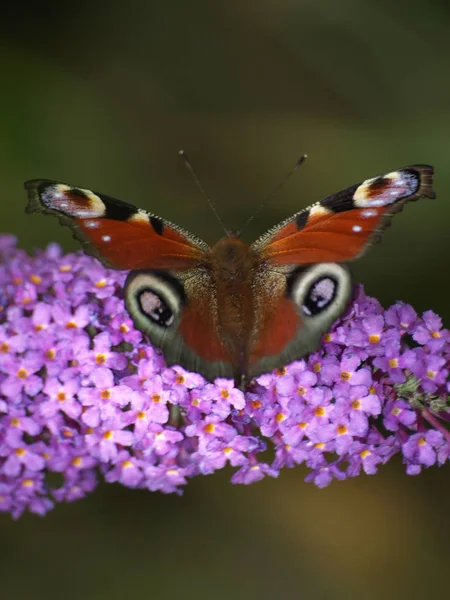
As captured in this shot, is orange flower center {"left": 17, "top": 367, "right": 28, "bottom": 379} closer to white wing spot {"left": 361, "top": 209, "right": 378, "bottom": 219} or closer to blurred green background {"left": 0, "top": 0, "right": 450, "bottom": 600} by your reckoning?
white wing spot {"left": 361, "top": 209, "right": 378, "bottom": 219}

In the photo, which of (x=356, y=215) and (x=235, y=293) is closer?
(x=356, y=215)

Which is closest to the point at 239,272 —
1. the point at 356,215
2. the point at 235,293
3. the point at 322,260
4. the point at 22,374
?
the point at 235,293

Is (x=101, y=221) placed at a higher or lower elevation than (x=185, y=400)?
higher

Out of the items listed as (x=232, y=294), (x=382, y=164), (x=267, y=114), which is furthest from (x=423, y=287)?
(x=232, y=294)

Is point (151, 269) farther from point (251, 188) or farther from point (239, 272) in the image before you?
point (251, 188)

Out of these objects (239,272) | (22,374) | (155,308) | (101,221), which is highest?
(101,221)

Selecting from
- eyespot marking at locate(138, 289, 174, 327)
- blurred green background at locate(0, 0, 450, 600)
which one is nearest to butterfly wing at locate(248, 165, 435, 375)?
Result: eyespot marking at locate(138, 289, 174, 327)

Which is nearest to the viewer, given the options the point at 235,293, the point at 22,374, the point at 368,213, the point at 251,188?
the point at 368,213

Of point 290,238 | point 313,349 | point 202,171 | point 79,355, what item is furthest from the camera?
point 202,171

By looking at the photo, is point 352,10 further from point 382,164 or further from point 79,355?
point 79,355
